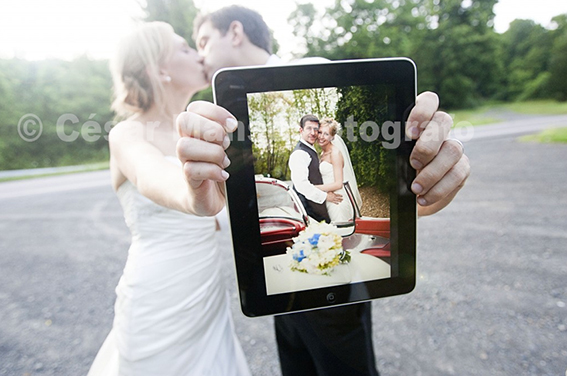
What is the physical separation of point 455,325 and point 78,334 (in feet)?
8.74

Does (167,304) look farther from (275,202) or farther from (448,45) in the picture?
(448,45)

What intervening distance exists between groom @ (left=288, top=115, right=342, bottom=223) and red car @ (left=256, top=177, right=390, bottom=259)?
16mm

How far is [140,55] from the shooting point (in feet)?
5.02

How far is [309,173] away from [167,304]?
37.2 inches

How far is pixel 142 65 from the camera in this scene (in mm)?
1535

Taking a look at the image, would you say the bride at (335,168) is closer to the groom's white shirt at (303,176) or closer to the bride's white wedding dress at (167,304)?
the groom's white shirt at (303,176)

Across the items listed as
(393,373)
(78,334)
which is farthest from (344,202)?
(78,334)

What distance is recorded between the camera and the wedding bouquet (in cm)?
74

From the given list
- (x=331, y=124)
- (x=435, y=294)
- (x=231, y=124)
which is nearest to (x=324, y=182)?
(x=331, y=124)

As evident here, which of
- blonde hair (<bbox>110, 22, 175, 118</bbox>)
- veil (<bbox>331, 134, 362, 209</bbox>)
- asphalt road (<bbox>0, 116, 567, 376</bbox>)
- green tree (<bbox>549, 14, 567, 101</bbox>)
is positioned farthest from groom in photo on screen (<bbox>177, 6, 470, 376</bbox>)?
green tree (<bbox>549, 14, 567, 101</bbox>)

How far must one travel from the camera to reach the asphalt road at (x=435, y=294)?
2156mm

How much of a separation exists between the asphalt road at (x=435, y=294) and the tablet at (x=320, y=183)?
5.22 ft

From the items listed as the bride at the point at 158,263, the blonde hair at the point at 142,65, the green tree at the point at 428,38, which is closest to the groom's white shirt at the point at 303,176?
the bride at the point at 158,263

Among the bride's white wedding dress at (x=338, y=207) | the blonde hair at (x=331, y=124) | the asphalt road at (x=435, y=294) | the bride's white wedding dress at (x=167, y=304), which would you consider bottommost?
the asphalt road at (x=435, y=294)
